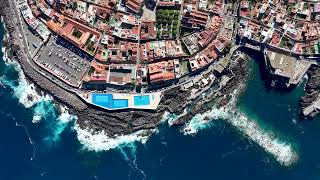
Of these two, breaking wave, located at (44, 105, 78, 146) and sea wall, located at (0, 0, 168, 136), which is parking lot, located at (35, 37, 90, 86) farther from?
breaking wave, located at (44, 105, 78, 146)

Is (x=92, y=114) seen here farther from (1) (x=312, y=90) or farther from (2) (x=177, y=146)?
(1) (x=312, y=90)

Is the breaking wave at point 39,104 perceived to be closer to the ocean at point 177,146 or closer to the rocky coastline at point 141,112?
the ocean at point 177,146

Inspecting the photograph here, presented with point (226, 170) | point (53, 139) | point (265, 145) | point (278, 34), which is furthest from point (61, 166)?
point (278, 34)

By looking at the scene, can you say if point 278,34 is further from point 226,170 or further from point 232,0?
point 226,170

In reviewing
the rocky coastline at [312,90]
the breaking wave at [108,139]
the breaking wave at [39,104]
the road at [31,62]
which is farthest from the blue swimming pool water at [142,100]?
the rocky coastline at [312,90]

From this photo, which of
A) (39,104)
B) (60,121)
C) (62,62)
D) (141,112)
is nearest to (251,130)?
(141,112)

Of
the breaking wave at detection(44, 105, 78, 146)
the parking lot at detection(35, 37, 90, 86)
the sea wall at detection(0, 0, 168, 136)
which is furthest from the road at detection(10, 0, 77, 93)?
the breaking wave at detection(44, 105, 78, 146)
